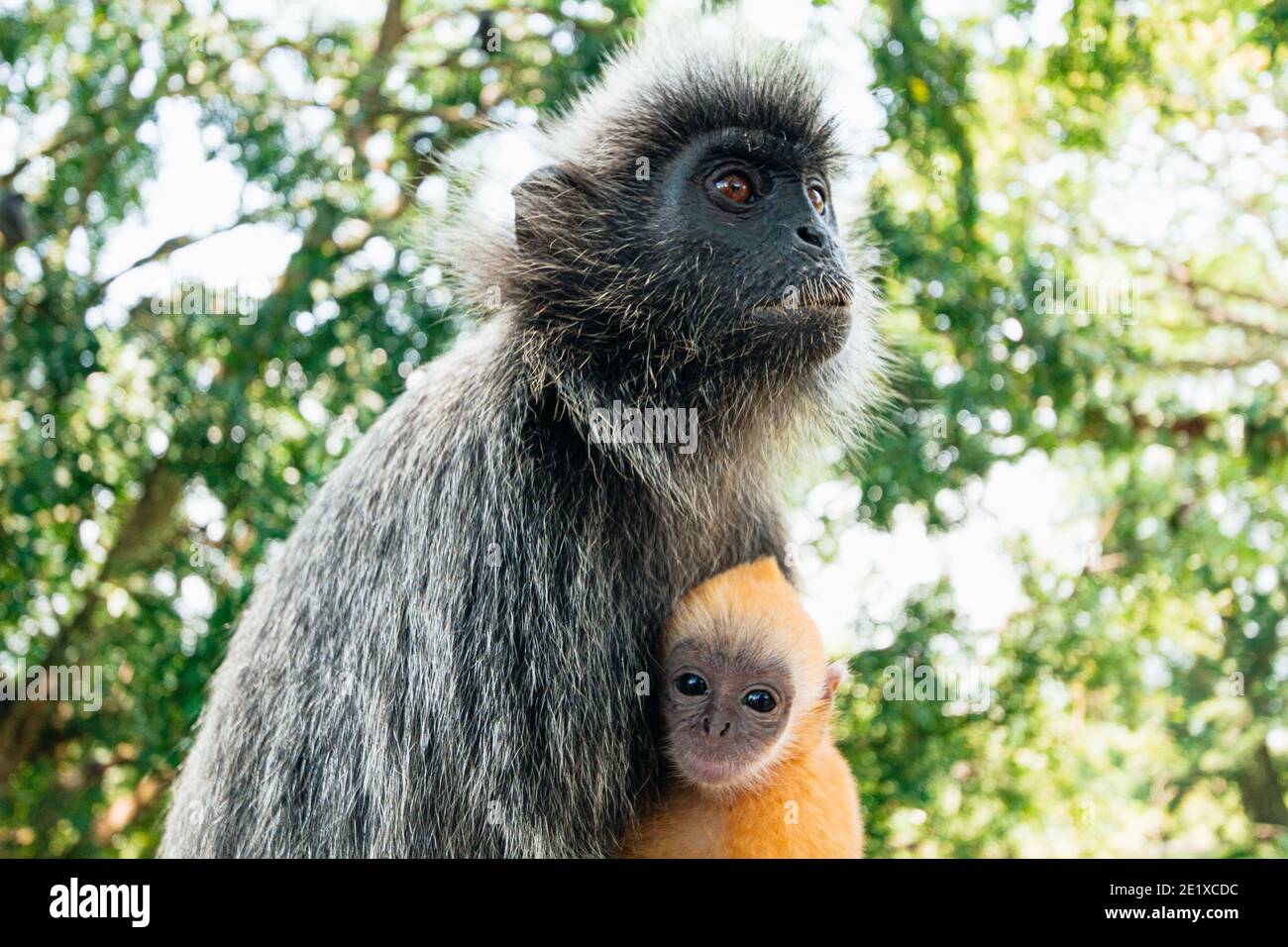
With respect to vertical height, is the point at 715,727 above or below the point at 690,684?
below

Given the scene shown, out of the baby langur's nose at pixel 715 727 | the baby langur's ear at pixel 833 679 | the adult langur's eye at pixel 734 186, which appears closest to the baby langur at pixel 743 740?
the baby langur's nose at pixel 715 727

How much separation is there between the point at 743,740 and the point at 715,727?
0.28 ft

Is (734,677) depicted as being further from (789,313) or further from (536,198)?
(536,198)

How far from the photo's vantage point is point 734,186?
329 centimetres

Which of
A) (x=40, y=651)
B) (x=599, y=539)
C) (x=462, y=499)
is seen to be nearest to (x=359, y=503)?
(x=462, y=499)

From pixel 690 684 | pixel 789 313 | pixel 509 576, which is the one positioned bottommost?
pixel 690 684

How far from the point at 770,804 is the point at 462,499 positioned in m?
1.12

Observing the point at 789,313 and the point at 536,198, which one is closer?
the point at 789,313

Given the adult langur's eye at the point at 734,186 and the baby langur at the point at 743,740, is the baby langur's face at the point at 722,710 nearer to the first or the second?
the baby langur at the point at 743,740

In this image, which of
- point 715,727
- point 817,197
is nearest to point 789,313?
point 817,197

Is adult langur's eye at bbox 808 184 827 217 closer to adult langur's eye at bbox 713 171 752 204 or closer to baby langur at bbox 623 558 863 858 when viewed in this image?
adult langur's eye at bbox 713 171 752 204

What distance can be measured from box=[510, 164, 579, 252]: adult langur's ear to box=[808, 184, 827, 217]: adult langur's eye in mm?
696

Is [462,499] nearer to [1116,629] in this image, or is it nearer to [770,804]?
[770,804]

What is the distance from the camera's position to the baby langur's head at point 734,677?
3.02 meters
